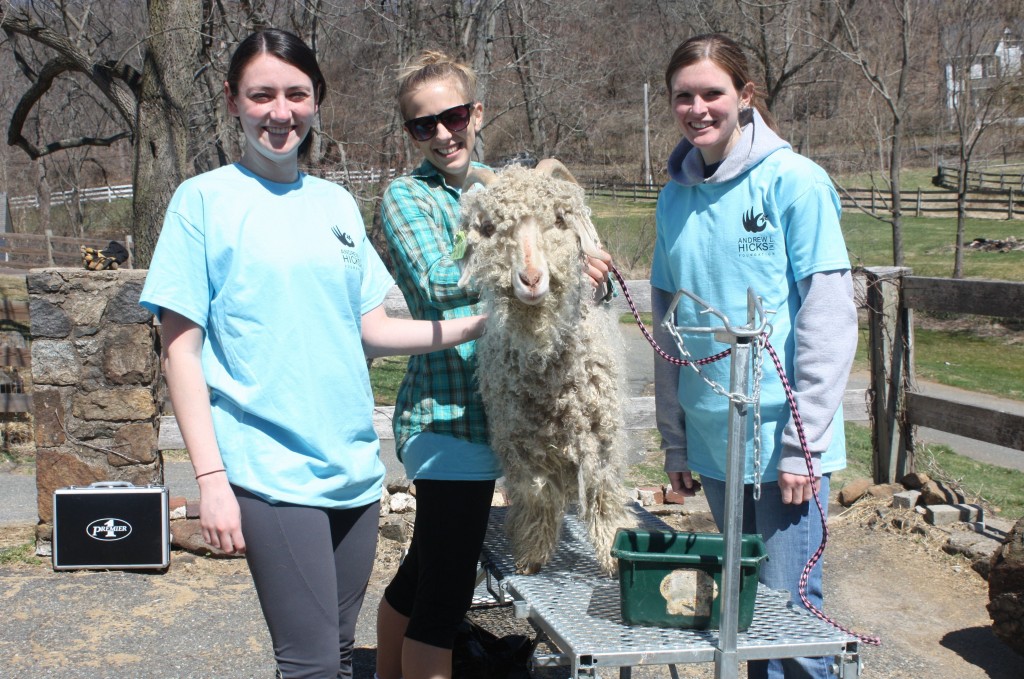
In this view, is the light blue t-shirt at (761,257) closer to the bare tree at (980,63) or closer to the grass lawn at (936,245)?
the bare tree at (980,63)

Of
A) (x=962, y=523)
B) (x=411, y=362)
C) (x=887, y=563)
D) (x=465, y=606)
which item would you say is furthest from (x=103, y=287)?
(x=962, y=523)

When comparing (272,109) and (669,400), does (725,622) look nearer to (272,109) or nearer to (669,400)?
(669,400)

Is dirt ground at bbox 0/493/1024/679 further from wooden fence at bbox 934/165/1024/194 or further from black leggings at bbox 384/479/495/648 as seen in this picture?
wooden fence at bbox 934/165/1024/194

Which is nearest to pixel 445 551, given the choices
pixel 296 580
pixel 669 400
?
pixel 296 580

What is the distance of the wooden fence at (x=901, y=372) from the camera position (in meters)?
5.57

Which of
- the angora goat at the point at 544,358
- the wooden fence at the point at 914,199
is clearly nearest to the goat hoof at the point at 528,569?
the angora goat at the point at 544,358

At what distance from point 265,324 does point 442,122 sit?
0.93 metres

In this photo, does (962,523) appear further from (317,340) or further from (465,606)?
(317,340)

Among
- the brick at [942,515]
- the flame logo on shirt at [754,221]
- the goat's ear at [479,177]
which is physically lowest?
the brick at [942,515]

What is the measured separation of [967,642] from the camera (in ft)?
14.4

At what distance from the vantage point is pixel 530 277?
2422mm

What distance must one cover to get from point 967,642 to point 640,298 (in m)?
2.69

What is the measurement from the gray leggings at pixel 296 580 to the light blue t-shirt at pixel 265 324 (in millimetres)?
51

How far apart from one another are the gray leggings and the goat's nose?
31.7 inches
